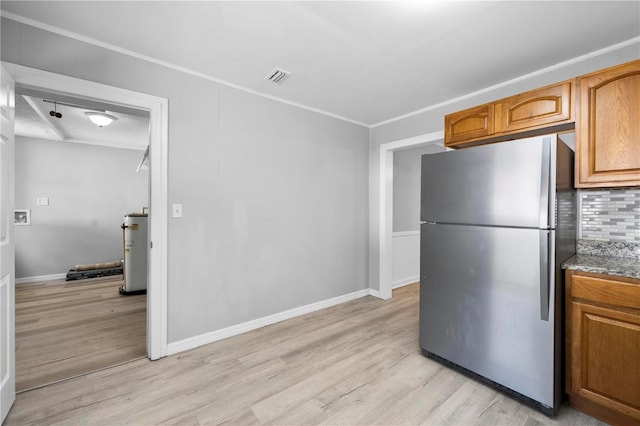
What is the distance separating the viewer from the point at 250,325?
2785mm

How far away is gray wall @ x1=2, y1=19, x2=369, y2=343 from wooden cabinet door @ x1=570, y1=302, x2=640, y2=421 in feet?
7.72

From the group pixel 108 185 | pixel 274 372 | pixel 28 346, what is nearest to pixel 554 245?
pixel 274 372

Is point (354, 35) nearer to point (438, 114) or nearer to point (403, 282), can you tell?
point (438, 114)

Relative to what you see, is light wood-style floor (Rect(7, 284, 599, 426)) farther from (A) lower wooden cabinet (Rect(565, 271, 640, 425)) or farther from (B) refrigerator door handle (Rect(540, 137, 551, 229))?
(B) refrigerator door handle (Rect(540, 137, 551, 229))

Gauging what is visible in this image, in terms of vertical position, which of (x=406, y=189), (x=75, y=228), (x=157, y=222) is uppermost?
(x=406, y=189)

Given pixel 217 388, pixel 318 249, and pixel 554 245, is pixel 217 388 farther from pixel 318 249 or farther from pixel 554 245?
pixel 554 245

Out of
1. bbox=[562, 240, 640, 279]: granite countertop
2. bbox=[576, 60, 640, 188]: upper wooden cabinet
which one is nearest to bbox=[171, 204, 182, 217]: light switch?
bbox=[562, 240, 640, 279]: granite countertop

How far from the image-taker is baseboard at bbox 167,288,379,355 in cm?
238

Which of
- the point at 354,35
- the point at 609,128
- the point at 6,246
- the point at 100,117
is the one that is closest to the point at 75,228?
the point at 100,117

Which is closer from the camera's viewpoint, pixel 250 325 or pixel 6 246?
pixel 6 246

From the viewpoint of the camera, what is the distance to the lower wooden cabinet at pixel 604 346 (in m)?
1.45

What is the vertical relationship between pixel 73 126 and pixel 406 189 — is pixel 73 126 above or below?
above

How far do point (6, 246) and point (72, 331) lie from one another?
166 cm

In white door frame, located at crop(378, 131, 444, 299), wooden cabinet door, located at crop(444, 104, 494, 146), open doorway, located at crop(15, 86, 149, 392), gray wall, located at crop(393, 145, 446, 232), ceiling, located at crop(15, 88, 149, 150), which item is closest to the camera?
wooden cabinet door, located at crop(444, 104, 494, 146)
